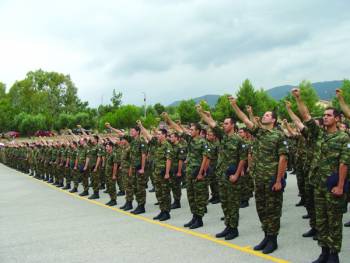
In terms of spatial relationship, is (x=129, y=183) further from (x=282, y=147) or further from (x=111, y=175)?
(x=282, y=147)

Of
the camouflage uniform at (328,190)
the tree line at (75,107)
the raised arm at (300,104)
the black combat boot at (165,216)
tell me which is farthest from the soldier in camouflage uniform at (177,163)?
the tree line at (75,107)

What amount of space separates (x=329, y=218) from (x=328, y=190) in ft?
1.06

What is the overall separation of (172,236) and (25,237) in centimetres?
274

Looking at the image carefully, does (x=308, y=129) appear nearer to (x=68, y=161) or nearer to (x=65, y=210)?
(x=65, y=210)

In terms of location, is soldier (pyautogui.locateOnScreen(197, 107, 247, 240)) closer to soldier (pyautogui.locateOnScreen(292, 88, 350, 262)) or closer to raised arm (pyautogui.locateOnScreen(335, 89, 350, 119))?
soldier (pyautogui.locateOnScreen(292, 88, 350, 262))

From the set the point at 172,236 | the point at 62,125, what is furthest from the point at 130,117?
the point at 172,236

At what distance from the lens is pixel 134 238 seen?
22.2ft

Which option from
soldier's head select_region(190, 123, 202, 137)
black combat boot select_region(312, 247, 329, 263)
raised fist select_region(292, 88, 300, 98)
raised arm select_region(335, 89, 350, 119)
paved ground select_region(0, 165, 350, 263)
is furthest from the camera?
soldier's head select_region(190, 123, 202, 137)

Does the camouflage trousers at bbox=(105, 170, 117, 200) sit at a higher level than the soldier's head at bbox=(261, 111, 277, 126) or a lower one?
lower

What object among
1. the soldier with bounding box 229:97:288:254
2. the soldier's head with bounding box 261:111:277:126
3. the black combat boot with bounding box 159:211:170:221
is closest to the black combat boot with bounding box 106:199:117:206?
the black combat boot with bounding box 159:211:170:221

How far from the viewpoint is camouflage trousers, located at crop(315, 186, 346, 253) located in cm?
475

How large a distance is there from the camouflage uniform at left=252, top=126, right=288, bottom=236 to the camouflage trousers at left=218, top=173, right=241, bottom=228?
1.52ft

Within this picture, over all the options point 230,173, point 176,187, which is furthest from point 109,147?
point 230,173

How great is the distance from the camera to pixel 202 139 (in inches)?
301
